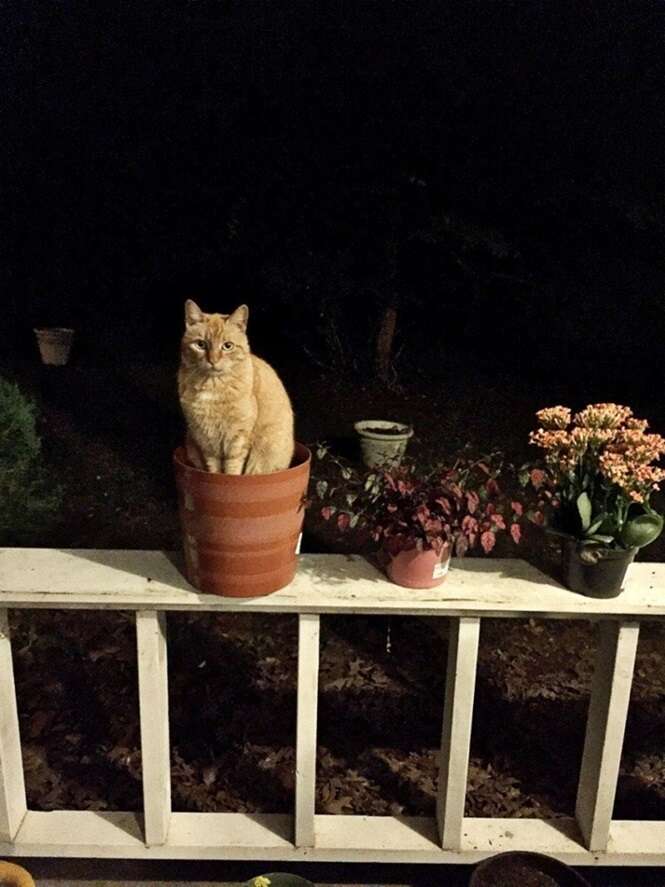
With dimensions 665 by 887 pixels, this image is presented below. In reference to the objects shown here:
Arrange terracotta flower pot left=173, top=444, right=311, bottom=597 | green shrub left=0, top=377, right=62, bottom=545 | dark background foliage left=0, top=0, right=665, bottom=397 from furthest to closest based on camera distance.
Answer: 1. dark background foliage left=0, top=0, right=665, bottom=397
2. green shrub left=0, top=377, right=62, bottom=545
3. terracotta flower pot left=173, top=444, right=311, bottom=597

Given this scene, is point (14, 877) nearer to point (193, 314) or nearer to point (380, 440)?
point (193, 314)

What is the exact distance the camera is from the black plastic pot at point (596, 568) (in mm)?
1537

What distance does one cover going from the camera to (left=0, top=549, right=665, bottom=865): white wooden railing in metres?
1.57

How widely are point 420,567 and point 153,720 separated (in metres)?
0.71

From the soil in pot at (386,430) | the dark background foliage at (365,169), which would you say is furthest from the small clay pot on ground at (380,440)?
the dark background foliage at (365,169)

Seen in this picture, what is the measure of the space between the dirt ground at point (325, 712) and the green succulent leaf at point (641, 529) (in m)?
1.03

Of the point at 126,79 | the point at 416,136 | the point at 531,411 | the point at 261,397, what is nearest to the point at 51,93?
the point at 126,79

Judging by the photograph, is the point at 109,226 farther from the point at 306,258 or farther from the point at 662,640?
the point at 662,640

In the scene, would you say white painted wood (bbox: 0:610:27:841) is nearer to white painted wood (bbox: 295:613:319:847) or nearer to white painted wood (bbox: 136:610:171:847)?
white painted wood (bbox: 136:610:171:847)

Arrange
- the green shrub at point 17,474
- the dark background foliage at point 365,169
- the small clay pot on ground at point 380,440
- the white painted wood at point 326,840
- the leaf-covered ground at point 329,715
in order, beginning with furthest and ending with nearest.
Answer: the dark background foliage at point 365,169 < the small clay pot on ground at point 380,440 < the green shrub at point 17,474 < the leaf-covered ground at point 329,715 < the white painted wood at point 326,840

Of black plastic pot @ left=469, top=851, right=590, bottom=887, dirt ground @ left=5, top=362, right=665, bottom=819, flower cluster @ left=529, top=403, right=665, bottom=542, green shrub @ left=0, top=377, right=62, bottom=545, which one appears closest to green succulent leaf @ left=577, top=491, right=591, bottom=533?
flower cluster @ left=529, top=403, right=665, bottom=542

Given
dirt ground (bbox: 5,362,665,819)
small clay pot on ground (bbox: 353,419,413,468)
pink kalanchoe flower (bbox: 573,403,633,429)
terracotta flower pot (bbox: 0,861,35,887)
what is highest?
pink kalanchoe flower (bbox: 573,403,633,429)

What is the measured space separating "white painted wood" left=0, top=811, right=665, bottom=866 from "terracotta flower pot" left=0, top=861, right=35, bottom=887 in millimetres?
390

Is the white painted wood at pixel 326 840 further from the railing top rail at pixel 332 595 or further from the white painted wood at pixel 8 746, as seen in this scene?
the railing top rail at pixel 332 595
